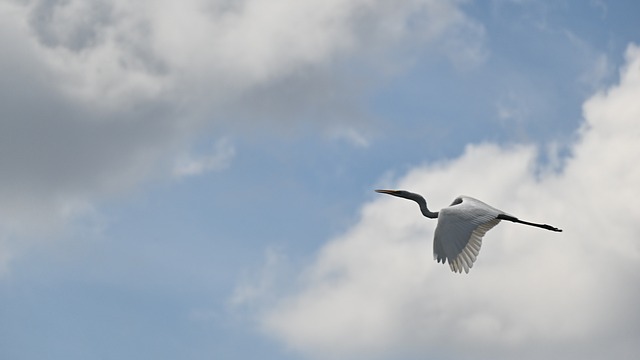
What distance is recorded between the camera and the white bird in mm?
49250

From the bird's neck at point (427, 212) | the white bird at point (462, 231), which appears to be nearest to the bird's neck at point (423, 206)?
the bird's neck at point (427, 212)

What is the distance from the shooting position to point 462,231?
163 feet

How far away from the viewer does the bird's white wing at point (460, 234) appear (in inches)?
1939

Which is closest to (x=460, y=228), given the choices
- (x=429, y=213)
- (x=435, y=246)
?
(x=435, y=246)

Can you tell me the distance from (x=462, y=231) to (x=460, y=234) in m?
0.16

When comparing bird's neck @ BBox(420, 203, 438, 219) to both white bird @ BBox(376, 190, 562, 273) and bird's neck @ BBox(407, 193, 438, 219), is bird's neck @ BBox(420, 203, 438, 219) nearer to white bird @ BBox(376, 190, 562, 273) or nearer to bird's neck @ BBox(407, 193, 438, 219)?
bird's neck @ BBox(407, 193, 438, 219)

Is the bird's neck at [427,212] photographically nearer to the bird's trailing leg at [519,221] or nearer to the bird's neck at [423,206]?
the bird's neck at [423,206]

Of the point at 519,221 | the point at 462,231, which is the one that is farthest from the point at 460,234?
the point at 519,221

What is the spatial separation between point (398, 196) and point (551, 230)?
7348mm

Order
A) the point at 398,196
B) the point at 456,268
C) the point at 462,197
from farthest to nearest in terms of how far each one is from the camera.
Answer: the point at 398,196
the point at 462,197
the point at 456,268

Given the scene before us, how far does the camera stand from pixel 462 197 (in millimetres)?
53438

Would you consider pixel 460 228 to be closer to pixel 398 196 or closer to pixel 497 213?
pixel 497 213

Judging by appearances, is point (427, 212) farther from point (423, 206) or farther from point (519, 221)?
point (519, 221)

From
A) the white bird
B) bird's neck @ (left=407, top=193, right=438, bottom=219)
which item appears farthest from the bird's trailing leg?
bird's neck @ (left=407, top=193, right=438, bottom=219)
